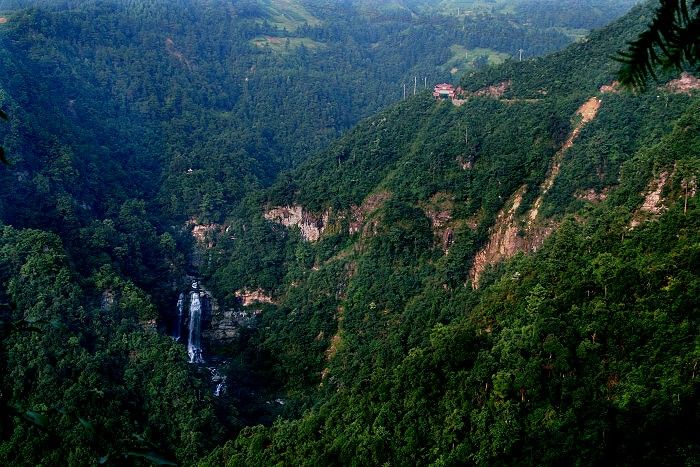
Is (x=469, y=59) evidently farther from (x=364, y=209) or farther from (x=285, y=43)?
(x=364, y=209)

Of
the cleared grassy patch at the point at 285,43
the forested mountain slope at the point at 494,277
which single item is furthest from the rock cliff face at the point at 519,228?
the cleared grassy patch at the point at 285,43

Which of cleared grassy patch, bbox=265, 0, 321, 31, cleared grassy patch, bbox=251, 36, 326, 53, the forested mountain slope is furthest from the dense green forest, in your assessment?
cleared grassy patch, bbox=265, 0, 321, 31

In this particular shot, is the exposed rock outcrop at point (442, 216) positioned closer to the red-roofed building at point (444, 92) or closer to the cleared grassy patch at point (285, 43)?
the red-roofed building at point (444, 92)

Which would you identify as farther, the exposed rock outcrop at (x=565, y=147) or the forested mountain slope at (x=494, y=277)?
the exposed rock outcrop at (x=565, y=147)

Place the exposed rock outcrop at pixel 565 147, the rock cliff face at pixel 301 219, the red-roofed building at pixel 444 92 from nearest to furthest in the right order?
1. the exposed rock outcrop at pixel 565 147
2. the rock cliff face at pixel 301 219
3. the red-roofed building at pixel 444 92

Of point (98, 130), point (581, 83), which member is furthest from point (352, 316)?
point (98, 130)

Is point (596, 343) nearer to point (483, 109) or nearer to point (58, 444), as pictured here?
point (58, 444)
